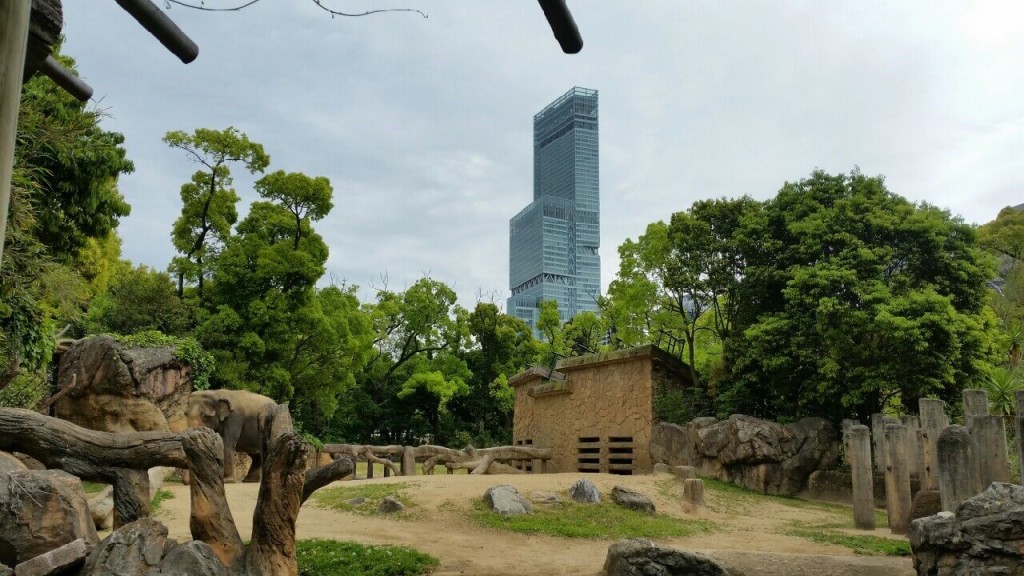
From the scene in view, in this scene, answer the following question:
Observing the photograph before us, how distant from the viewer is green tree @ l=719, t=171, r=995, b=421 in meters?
17.5

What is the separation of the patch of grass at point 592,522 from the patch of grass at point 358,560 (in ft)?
10.3

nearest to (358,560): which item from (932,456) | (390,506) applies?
(390,506)

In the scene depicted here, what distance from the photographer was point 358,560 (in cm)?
869

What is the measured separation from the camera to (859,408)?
19688 mm

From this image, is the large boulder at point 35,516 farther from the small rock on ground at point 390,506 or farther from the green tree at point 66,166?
the small rock on ground at point 390,506

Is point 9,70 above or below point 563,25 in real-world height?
below

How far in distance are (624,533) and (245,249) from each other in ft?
52.6

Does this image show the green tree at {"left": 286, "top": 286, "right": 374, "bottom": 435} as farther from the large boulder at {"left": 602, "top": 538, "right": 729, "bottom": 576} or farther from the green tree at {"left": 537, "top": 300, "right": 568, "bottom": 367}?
the large boulder at {"left": 602, "top": 538, "right": 729, "bottom": 576}

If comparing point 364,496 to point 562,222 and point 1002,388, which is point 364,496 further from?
point 562,222

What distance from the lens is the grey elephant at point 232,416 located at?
15992 mm

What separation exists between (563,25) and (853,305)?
Answer: 743 inches

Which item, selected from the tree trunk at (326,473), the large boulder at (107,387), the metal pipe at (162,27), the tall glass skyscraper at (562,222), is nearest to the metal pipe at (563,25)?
the metal pipe at (162,27)

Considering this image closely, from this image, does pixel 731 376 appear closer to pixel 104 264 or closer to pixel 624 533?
pixel 624 533

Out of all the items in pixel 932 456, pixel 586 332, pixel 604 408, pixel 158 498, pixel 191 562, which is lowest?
pixel 158 498
